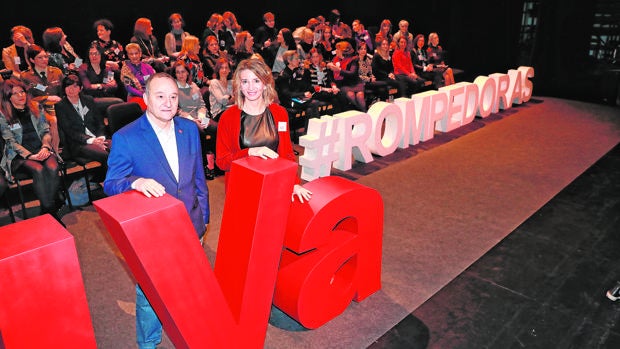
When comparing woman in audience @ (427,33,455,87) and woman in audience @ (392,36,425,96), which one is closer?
woman in audience @ (392,36,425,96)

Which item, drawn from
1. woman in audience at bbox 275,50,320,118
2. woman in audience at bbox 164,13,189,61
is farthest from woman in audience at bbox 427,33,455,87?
woman in audience at bbox 164,13,189,61

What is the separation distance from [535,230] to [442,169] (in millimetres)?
1742

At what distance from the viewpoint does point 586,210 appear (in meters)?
4.86

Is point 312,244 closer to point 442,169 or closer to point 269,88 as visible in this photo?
point 269,88

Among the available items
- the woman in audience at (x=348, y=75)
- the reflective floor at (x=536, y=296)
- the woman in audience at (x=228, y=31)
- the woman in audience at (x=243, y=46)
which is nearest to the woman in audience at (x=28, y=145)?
the reflective floor at (x=536, y=296)

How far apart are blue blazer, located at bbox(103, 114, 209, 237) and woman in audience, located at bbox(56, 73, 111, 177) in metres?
2.66

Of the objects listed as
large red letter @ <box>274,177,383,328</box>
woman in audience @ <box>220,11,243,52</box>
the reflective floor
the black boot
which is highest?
woman in audience @ <box>220,11,243,52</box>

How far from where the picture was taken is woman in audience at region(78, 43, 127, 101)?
5.88 meters

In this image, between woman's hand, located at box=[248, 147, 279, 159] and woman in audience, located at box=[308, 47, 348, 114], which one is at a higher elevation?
woman's hand, located at box=[248, 147, 279, 159]

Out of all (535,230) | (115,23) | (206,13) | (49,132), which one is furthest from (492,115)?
(49,132)

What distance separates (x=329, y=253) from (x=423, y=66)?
7.79 meters

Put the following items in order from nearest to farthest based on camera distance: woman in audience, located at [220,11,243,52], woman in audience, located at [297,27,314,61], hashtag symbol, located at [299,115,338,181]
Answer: hashtag symbol, located at [299,115,338,181], woman in audience, located at [220,11,243,52], woman in audience, located at [297,27,314,61]

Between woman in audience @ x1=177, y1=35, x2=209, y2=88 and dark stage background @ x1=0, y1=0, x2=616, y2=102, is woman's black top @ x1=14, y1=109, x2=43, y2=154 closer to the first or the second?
woman in audience @ x1=177, y1=35, x2=209, y2=88

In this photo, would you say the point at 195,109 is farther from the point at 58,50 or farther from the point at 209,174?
the point at 58,50
